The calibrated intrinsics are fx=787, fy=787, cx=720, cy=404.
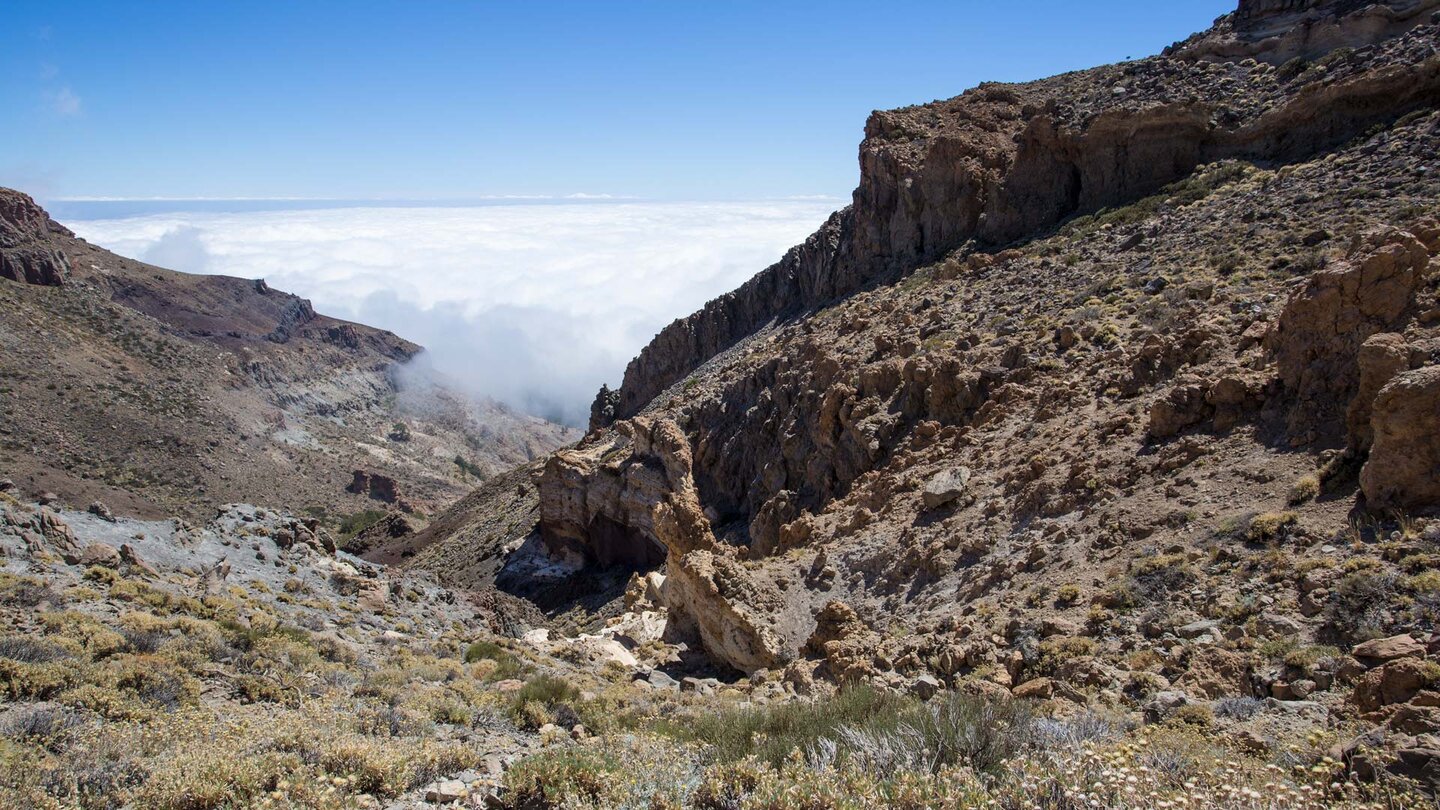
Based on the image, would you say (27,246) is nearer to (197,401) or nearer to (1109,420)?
(197,401)

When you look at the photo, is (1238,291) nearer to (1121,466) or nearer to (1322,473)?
(1121,466)

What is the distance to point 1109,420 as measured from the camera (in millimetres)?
12391

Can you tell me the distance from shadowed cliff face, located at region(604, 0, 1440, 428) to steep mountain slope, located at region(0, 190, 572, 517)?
38.1 m

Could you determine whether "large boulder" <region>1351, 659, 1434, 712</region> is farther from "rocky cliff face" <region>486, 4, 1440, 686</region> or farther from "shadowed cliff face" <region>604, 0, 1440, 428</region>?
"shadowed cliff face" <region>604, 0, 1440, 428</region>

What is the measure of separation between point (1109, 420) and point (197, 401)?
234 feet

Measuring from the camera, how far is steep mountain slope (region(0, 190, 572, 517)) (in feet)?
155

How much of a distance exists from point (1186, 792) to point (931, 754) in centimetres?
163

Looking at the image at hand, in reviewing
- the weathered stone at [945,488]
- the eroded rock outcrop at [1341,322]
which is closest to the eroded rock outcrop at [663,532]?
the weathered stone at [945,488]

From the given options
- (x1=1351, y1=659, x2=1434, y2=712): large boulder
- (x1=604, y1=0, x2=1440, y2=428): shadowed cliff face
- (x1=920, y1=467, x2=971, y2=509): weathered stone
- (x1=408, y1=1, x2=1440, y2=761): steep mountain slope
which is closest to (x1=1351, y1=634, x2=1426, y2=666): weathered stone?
(x1=408, y1=1, x2=1440, y2=761): steep mountain slope

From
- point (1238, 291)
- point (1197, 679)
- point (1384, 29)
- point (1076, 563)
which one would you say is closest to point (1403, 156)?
point (1238, 291)

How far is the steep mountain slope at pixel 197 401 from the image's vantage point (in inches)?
1855

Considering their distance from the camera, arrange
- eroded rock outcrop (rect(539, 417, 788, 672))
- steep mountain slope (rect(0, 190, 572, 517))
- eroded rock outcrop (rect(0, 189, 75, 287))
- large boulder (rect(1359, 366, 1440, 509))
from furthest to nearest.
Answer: eroded rock outcrop (rect(0, 189, 75, 287)) < steep mountain slope (rect(0, 190, 572, 517)) < eroded rock outcrop (rect(539, 417, 788, 672)) < large boulder (rect(1359, 366, 1440, 509))

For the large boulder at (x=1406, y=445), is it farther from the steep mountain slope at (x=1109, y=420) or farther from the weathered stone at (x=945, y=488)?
the weathered stone at (x=945, y=488)

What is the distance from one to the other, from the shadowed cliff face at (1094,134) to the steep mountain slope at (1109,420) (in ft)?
0.36
